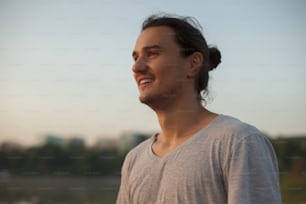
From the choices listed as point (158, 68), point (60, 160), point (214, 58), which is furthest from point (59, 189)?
point (214, 58)

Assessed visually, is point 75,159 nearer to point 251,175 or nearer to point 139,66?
point 139,66

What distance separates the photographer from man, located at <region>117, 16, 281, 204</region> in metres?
0.71

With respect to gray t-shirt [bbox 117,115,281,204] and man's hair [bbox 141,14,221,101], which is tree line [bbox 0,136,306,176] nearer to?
gray t-shirt [bbox 117,115,281,204]

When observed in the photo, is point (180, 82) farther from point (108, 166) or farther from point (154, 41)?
point (108, 166)

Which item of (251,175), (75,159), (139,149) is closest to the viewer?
(251,175)

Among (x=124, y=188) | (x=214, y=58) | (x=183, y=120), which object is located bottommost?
(x=124, y=188)

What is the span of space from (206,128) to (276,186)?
0.49ft

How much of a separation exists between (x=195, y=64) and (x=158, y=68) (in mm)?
97

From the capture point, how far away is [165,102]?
855 mm

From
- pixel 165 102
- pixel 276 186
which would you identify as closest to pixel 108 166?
pixel 165 102

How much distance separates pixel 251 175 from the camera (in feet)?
2.33

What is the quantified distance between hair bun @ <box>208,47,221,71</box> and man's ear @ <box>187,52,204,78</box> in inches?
1.7

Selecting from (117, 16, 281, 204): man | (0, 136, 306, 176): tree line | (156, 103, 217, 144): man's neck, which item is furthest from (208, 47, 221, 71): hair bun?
(0, 136, 306, 176): tree line

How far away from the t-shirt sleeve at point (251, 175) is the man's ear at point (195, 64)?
21 cm
